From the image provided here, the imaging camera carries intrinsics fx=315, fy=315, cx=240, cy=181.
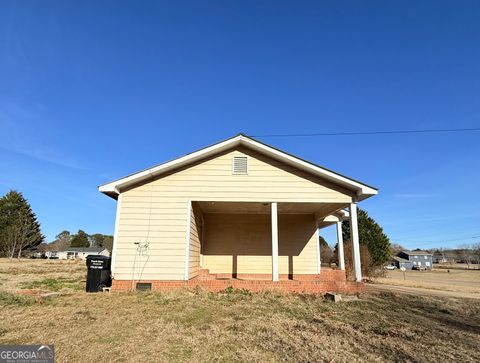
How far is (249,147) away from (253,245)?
4930mm

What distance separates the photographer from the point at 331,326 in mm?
5695

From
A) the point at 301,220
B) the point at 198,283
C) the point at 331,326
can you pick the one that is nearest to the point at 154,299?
the point at 198,283

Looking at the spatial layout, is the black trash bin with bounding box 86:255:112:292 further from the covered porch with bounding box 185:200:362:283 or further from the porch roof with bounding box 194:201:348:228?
the covered porch with bounding box 185:200:362:283

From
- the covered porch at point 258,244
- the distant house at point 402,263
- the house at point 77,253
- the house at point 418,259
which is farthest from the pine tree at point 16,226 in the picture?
the house at point 418,259

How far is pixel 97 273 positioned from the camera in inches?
373

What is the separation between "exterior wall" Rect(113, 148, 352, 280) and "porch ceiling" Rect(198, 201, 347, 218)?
1.08 m

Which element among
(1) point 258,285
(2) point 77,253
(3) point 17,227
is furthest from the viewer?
(2) point 77,253

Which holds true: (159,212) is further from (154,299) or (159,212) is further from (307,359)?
(307,359)

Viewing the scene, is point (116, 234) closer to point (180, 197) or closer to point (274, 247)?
point (180, 197)

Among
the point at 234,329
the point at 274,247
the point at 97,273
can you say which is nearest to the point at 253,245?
the point at 274,247

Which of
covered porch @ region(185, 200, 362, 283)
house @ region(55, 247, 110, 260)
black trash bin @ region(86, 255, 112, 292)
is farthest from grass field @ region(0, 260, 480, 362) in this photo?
house @ region(55, 247, 110, 260)

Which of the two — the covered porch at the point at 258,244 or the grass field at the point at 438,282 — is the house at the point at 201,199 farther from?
the grass field at the point at 438,282

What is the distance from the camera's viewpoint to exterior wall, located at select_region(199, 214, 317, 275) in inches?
535

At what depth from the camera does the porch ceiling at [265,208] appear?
1177 centimetres
